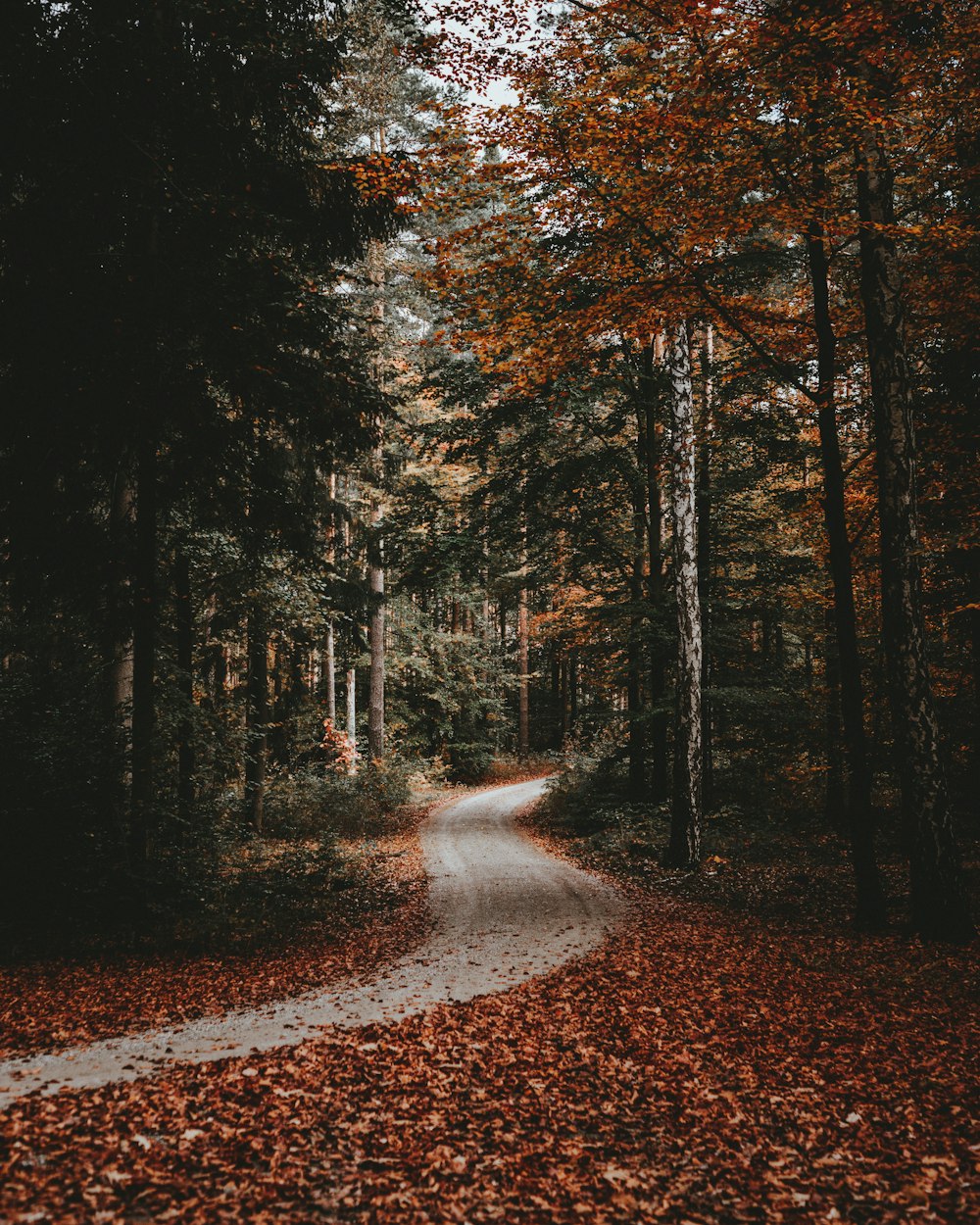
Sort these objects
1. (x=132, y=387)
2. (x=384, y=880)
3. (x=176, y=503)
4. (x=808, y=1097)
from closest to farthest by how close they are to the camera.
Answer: (x=808, y=1097), (x=132, y=387), (x=176, y=503), (x=384, y=880)

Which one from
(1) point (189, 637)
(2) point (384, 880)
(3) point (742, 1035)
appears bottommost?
(2) point (384, 880)

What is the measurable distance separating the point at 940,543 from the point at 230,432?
400 inches

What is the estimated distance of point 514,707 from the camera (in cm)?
4062

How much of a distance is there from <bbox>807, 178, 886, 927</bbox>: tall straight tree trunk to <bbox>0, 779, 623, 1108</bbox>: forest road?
3.26 meters

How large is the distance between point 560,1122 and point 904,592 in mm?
6543

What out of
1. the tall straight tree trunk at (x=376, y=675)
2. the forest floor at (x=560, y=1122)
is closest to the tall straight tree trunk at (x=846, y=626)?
the forest floor at (x=560, y=1122)

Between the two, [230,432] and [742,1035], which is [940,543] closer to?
[742,1035]

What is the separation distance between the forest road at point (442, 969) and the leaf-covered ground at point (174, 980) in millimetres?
314

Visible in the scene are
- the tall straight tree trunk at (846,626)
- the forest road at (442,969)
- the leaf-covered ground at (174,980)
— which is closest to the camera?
the forest road at (442,969)

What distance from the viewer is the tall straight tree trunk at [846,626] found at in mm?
8188

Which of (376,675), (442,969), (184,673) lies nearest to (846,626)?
(442,969)

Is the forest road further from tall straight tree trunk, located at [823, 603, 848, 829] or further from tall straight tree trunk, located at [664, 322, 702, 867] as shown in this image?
tall straight tree trunk, located at [823, 603, 848, 829]

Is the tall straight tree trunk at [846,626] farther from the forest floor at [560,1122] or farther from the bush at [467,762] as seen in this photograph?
the bush at [467,762]

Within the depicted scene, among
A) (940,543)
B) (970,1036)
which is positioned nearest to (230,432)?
(970,1036)
